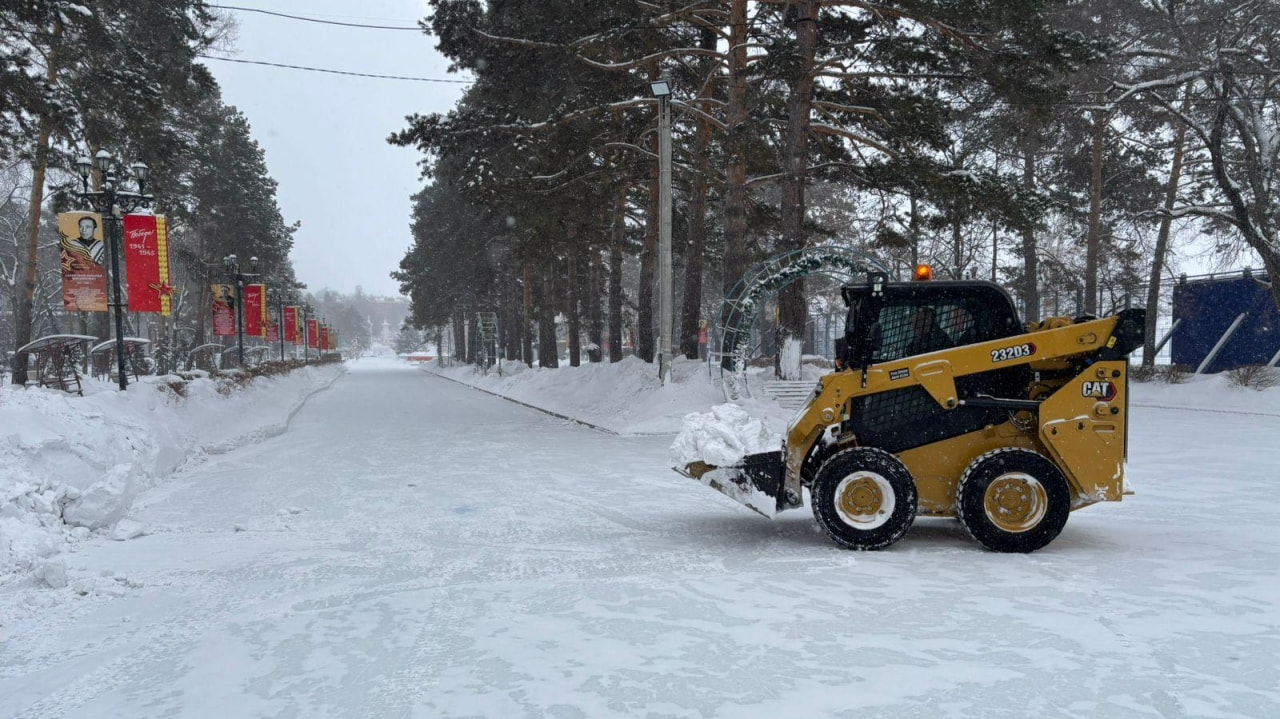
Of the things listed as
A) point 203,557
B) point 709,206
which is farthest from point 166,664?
point 709,206

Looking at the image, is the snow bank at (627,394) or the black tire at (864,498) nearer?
the black tire at (864,498)

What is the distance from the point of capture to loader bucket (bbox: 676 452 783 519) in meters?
7.10

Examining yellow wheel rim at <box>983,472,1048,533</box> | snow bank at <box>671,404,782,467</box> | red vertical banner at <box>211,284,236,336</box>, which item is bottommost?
yellow wheel rim at <box>983,472,1048,533</box>

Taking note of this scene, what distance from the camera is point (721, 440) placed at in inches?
287

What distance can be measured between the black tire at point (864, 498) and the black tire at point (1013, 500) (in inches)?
18.5

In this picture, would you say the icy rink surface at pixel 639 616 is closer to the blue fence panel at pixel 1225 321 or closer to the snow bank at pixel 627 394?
the snow bank at pixel 627 394

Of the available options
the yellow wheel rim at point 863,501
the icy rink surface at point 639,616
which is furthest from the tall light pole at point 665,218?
the yellow wheel rim at point 863,501

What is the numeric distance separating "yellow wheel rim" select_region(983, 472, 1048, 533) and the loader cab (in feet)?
4.13

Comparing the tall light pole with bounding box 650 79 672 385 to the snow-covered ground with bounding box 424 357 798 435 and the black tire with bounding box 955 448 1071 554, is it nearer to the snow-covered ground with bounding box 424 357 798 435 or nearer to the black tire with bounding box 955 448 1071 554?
the snow-covered ground with bounding box 424 357 798 435

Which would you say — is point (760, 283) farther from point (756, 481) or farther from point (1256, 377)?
point (1256, 377)

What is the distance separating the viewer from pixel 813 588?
575 cm

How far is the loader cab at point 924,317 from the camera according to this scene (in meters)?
6.90

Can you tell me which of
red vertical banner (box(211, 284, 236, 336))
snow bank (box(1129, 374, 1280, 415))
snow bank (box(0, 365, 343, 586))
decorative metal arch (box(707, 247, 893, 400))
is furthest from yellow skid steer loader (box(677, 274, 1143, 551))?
red vertical banner (box(211, 284, 236, 336))

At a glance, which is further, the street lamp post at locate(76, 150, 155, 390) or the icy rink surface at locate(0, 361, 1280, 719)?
the street lamp post at locate(76, 150, 155, 390)
